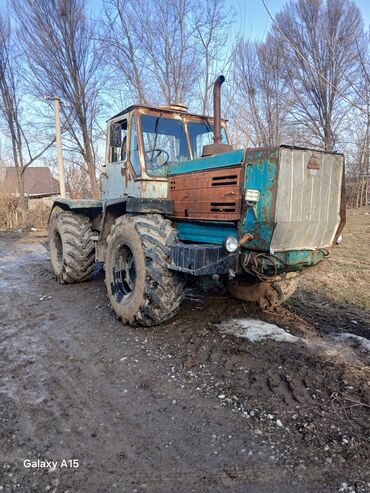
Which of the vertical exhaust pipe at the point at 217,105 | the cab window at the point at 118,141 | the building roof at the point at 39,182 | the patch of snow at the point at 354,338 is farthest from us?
the building roof at the point at 39,182

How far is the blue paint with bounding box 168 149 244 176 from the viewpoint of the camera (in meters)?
3.83

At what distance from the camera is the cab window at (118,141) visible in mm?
5297

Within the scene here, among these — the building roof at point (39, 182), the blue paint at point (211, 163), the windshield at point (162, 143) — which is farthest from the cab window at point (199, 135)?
the building roof at point (39, 182)

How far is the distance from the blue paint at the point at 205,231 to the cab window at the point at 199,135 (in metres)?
1.16

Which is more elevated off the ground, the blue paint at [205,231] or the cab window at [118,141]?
the cab window at [118,141]

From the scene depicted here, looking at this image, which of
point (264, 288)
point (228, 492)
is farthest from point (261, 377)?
point (264, 288)

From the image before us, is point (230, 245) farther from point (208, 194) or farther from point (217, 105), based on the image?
point (217, 105)

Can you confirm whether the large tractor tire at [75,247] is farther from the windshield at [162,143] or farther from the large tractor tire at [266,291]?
the large tractor tire at [266,291]

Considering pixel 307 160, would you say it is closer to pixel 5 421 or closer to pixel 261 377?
pixel 261 377

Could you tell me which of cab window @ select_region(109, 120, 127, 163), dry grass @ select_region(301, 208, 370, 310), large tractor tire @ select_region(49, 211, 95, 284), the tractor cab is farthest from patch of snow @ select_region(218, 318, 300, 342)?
large tractor tire @ select_region(49, 211, 95, 284)

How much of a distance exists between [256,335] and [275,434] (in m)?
1.68

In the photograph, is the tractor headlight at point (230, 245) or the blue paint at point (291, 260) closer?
the tractor headlight at point (230, 245)

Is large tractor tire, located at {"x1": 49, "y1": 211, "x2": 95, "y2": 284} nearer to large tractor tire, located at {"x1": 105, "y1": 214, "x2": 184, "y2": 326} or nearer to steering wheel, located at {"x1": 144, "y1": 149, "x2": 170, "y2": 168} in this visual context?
large tractor tire, located at {"x1": 105, "y1": 214, "x2": 184, "y2": 326}

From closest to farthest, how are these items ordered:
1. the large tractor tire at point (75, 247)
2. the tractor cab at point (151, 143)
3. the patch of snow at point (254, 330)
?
the patch of snow at point (254, 330), the tractor cab at point (151, 143), the large tractor tire at point (75, 247)
